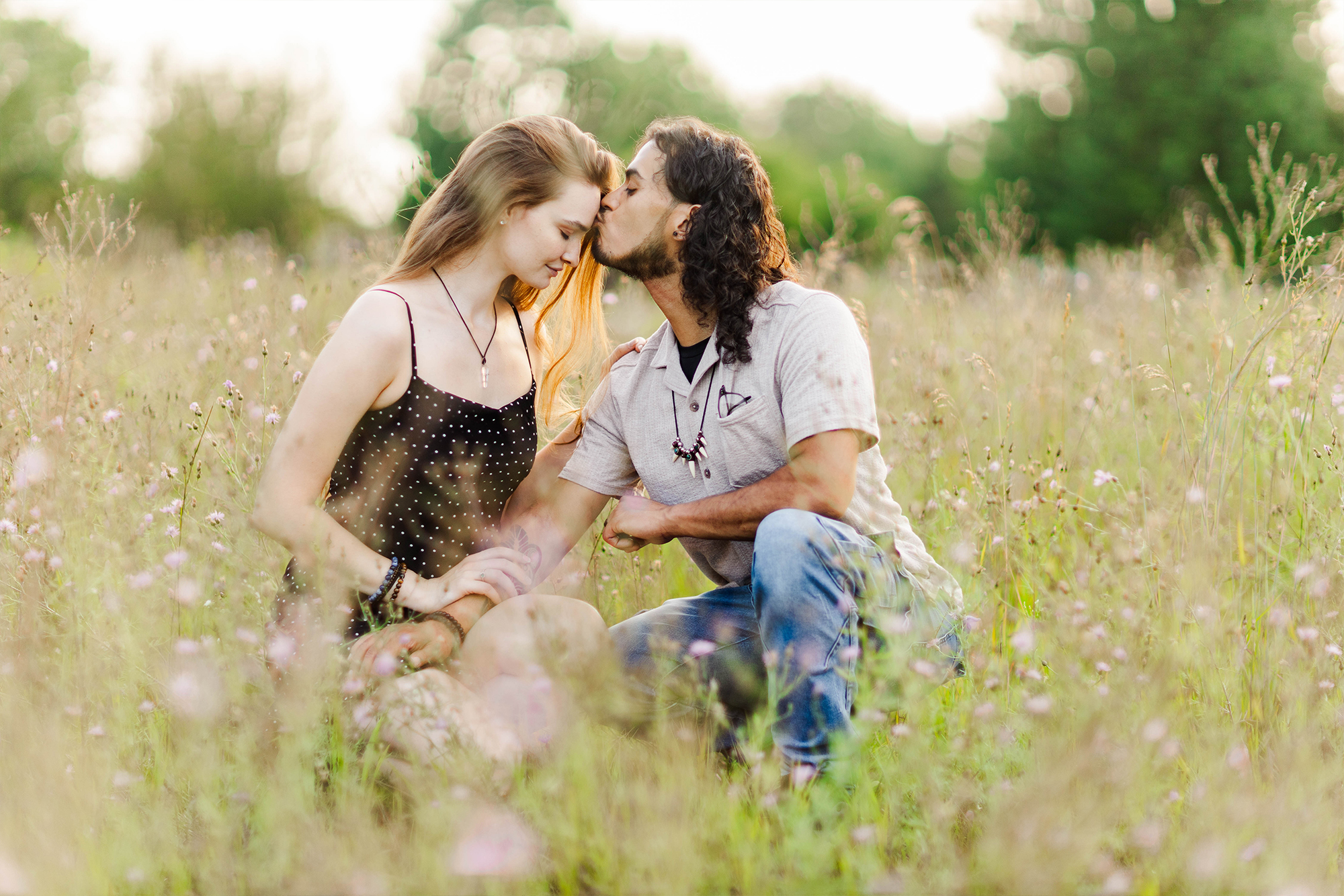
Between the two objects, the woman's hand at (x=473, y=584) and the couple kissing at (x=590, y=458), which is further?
the woman's hand at (x=473, y=584)

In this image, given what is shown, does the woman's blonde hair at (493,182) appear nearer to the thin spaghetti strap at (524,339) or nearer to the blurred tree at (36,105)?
the thin spaghetti strap at (524,339)

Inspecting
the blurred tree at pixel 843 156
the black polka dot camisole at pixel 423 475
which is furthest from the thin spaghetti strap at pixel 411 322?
the blurred tree at pixel 843 156

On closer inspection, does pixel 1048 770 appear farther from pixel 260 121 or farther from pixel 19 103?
pixel 19 103

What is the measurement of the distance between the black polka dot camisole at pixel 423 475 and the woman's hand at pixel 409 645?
26cm

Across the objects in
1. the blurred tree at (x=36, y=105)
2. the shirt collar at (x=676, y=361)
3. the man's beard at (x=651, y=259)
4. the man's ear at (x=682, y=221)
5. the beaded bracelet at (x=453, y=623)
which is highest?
the man's ear at (x=682, y=221)

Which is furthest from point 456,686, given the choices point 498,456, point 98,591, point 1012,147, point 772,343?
point 1012,147

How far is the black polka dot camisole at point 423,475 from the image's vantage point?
238 centimetres

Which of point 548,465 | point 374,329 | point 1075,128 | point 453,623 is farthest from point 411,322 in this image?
point 1075,128

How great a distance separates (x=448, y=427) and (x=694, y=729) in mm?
991

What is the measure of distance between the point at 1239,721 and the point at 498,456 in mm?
1905

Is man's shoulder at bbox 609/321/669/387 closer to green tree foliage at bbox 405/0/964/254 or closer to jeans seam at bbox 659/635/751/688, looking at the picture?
jeans seam at bbox 659/635/751/688

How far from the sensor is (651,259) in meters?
2.76

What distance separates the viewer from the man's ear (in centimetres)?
273

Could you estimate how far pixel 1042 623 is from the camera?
6.69ft
